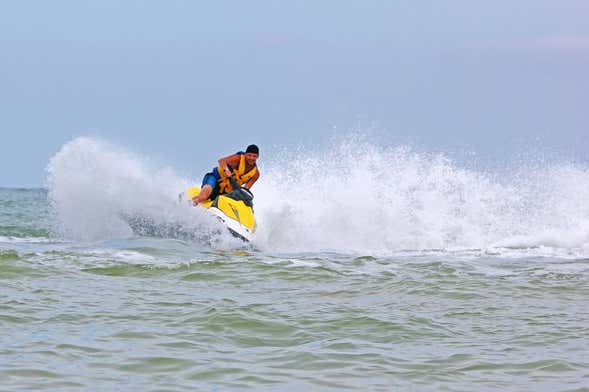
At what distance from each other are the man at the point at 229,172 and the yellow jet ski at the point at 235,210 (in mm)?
146

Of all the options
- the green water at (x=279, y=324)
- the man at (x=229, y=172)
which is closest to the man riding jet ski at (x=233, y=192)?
the man at (x=229, y=172)

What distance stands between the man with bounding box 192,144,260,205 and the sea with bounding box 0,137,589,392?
53cm

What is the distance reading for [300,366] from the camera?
17.2 ft

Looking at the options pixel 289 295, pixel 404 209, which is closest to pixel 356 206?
pixel 404 209

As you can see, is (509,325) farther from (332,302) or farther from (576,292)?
(576,292)

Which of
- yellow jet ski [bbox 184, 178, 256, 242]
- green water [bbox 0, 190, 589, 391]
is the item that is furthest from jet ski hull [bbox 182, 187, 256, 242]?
green water [bbox 0, 190, 589, 391]

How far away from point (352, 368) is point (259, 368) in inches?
20.4

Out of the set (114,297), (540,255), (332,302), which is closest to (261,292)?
(332,302)

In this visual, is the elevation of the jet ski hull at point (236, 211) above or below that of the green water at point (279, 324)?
above

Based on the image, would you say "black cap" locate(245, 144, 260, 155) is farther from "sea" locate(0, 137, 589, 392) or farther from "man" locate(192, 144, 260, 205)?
"sea" locate(0, 137, 589, 392)

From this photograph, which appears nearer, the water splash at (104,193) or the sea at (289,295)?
the sea at (289,295)

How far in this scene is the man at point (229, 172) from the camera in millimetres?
13688

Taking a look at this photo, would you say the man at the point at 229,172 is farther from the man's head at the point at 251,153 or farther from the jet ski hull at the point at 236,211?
the jet ski hull at the point at 236,211

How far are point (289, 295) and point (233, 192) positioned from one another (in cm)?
568
